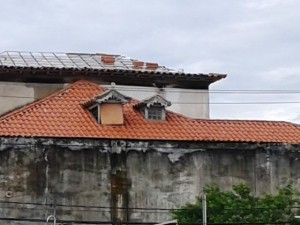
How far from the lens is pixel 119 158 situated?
30.3 meters

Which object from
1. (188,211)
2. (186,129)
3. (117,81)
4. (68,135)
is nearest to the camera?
(188,211)

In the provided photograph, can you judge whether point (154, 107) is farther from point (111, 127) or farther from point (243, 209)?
point (243, 209)

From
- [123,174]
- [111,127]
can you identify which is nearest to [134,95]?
[111,127]

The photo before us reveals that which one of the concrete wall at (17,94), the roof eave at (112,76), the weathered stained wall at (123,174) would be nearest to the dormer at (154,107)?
the weathered stained wall at (123,174)

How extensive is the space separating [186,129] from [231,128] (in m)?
1.96

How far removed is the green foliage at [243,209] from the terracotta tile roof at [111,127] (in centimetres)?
363

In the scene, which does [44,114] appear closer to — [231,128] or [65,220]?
[65,220]

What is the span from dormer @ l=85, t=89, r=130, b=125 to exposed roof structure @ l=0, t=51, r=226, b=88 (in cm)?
348

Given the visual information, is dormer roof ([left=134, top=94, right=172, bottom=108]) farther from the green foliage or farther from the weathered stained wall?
the green foliage

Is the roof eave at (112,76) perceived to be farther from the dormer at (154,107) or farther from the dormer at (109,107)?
the dormer at (109,107)

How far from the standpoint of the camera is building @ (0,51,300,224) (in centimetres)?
2944

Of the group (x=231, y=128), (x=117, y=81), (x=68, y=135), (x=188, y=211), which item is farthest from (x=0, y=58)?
(x=188, y=211)

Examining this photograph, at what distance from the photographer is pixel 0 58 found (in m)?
36.5

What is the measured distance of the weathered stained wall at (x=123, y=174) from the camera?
1155 inches
